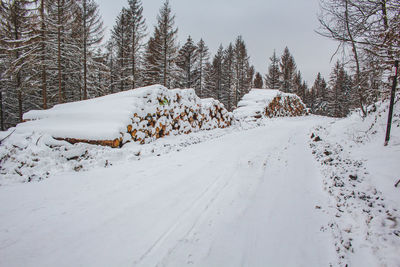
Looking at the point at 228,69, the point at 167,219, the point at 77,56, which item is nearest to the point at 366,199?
the point at 167,219

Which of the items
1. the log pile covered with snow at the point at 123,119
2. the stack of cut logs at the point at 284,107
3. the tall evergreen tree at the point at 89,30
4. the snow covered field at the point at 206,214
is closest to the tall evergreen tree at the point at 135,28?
the tall evergreen tree at the point at 89,30

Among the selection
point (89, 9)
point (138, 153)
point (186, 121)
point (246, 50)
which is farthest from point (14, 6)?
point (246, 50)

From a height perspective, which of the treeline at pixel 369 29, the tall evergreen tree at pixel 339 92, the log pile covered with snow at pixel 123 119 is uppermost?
the tall evergreen tree at pixel 339 92

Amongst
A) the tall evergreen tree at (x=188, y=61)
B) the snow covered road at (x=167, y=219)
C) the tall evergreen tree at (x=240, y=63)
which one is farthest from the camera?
the tall evergreen tree at (x=240, y=63)

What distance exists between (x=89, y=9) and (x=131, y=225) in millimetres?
18726

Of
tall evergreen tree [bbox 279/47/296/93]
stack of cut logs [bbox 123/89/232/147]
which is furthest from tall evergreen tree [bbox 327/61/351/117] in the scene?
stack of cut logs [bbox 123/89/232/147]

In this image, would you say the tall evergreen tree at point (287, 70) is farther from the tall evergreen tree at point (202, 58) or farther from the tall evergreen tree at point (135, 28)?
the tall evergreen tree at point (135, 28)

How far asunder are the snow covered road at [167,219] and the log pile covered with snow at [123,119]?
Answer: 6.37ft

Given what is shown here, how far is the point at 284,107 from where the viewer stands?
74.7ft

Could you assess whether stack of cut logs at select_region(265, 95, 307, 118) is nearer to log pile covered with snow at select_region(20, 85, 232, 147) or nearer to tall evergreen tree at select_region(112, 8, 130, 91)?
log pile covered with snow at select_region(20, 85, 232, 147)

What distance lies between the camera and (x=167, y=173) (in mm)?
3531

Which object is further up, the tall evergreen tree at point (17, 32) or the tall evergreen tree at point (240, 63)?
the tall evergreen tree at point (240, 63)

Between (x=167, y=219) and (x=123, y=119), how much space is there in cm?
441

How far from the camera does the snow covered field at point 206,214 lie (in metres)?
1.61
